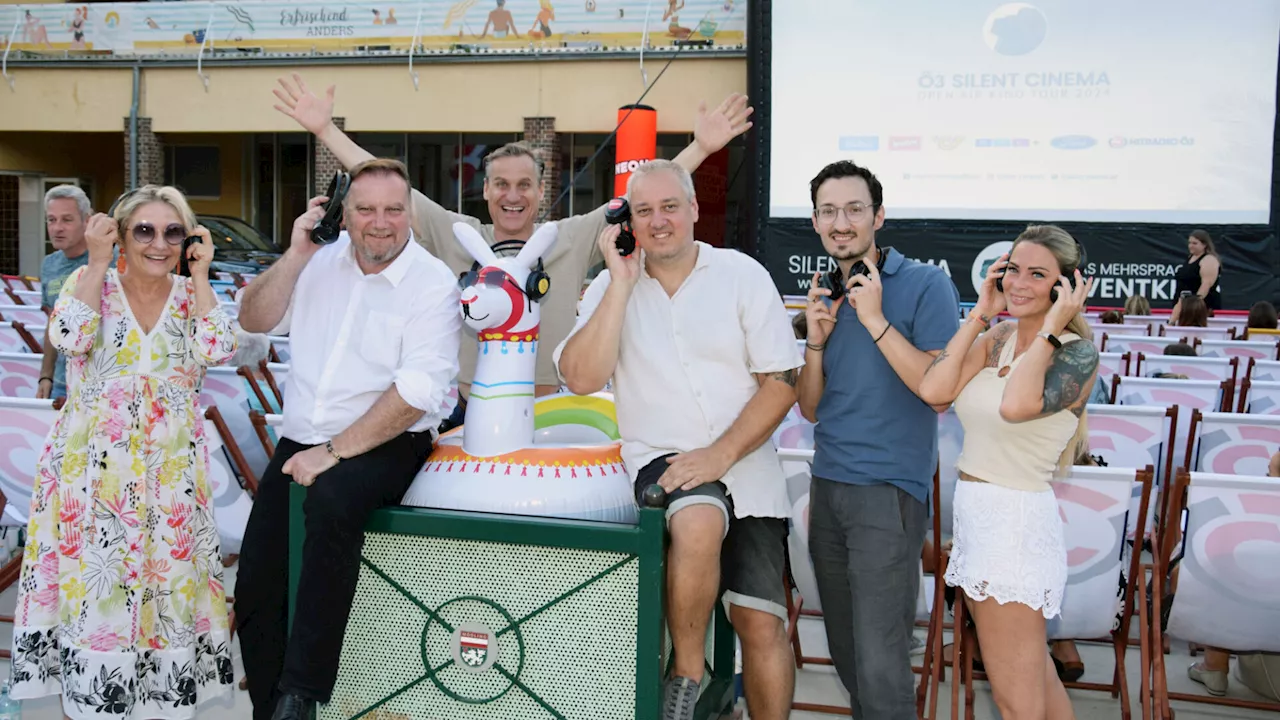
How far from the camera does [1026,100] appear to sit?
13609 mm

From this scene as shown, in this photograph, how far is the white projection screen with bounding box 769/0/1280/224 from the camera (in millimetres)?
→ 13258

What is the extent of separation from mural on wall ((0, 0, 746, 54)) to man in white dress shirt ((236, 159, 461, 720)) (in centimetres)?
1359

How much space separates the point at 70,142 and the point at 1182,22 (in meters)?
19.5

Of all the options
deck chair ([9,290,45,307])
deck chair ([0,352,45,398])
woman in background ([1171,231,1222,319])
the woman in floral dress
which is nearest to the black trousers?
the woman in floral dress

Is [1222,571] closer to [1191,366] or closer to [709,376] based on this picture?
[709,376]

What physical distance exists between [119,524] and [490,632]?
1197 mm

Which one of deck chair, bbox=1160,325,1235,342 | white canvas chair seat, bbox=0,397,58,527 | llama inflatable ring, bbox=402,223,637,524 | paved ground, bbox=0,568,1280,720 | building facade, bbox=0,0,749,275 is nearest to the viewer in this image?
llama inflatable ring, bbox=402,223,637,524

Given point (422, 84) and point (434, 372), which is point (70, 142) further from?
point (434, 372)

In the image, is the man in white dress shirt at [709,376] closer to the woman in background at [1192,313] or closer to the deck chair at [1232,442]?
the deck chair at [1232,442]

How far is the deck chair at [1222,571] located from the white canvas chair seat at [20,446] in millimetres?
3691

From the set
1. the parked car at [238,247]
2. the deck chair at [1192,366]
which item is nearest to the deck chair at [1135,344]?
the deck chair at [1192,366]

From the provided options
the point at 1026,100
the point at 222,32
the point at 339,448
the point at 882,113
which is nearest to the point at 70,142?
the point at 222,32

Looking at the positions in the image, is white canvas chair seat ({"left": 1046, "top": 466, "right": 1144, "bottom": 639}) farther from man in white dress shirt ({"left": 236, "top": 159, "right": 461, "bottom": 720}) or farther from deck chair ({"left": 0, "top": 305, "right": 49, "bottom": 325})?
deck chair ({"left": 0, "top": 305, "right": 49, "bottom": 325})

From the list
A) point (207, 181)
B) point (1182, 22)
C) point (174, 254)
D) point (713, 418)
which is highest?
point (1182, 22)
